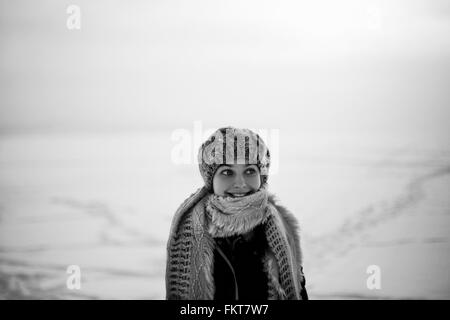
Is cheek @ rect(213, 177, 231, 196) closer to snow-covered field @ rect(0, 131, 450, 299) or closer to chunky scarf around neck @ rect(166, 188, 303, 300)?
chunky scarf around neck @ rect(166, 188, 303, 300)

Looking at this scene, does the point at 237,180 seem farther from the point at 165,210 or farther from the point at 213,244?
the point at 165,210

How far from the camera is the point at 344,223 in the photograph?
6.98 ft

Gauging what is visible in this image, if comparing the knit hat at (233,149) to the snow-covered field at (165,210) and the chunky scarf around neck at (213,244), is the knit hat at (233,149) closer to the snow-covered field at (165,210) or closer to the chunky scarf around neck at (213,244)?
the chunky scarf around neck at (213,244)

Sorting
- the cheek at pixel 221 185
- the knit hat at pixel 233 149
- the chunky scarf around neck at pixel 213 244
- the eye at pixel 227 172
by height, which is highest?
the knit hat at pixel 233 149

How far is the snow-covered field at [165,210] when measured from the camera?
2.07 m

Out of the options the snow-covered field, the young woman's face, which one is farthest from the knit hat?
the snow-covered field

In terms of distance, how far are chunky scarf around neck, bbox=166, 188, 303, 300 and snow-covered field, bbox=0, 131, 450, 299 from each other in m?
0.69

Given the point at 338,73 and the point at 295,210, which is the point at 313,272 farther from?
the point at 338,73

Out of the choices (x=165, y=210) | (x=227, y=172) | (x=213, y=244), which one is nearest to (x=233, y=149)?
(x=227, y=172)

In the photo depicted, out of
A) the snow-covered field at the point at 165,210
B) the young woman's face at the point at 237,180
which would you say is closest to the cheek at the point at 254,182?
the young woman's face at the point at 237,180

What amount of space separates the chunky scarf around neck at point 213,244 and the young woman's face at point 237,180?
0.09 feet

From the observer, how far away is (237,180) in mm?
1350

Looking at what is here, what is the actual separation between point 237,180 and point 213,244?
16 cm
